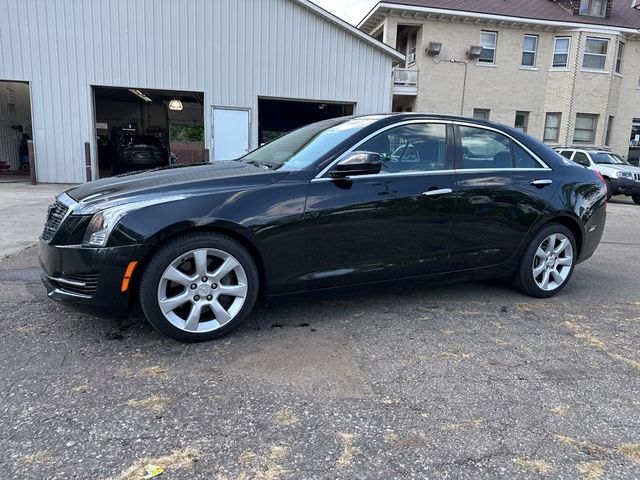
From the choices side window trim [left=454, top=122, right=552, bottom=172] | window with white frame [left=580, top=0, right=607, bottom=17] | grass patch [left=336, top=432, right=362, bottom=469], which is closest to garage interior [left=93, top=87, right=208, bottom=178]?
window with white frame [left=580, top=0, right=607, bottom=17]

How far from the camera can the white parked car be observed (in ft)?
48.2

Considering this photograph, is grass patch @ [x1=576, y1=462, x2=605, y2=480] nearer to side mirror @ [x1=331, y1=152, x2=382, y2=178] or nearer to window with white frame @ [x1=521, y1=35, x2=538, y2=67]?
side mirror @ [x1=331, y1=152, x2=382, y2=178]

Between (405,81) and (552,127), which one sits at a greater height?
(405,81)

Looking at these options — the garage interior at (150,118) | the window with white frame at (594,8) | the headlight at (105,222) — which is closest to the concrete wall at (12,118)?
Result: the garage interior at (150,118)

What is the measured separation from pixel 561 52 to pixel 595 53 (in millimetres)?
1513

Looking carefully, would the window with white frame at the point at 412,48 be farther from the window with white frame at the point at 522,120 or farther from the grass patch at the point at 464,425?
the grass patch at the point at 464,425

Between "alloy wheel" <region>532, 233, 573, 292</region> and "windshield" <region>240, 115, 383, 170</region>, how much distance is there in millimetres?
1980

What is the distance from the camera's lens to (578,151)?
16125mm

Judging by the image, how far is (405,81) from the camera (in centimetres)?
2144

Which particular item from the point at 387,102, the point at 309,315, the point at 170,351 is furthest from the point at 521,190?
the point at 387,102

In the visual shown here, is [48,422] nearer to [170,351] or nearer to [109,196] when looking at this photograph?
[170,351]

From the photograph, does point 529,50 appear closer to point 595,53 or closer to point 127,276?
point 595,53

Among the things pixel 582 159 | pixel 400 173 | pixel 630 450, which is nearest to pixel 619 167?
pixel 582 159

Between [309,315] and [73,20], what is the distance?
44.1 feet
